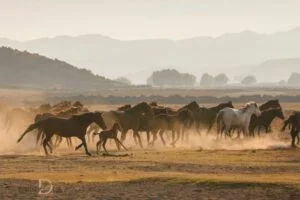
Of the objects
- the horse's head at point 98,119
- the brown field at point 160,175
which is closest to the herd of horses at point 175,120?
the horse's head at point 98,119

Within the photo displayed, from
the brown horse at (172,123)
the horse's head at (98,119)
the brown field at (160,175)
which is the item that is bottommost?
the brown field at (160,175)

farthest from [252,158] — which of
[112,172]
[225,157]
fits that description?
[112,172]

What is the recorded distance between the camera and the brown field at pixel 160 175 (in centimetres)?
1917

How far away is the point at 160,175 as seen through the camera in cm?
2262

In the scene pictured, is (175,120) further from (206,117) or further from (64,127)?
(64,127)

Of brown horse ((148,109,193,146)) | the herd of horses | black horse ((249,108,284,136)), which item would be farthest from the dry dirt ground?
black horse ((249,108,284,136))

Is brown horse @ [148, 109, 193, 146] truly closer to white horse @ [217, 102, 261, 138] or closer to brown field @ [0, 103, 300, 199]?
white horse @ [217, 102, 261, 138]

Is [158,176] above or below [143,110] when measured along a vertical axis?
below

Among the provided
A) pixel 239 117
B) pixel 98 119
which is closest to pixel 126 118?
pixel 98 119

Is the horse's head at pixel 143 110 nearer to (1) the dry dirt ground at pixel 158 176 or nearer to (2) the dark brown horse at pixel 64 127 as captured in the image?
(1) the dry dirt ground at pixel 158 176

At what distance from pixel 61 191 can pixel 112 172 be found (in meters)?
4.84

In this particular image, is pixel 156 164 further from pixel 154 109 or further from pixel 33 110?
pixel 33 110

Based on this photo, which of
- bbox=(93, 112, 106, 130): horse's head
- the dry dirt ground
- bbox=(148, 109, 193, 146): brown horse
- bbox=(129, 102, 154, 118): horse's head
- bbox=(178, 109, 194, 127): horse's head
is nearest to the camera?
the dry dirt ground

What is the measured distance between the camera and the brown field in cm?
1917
